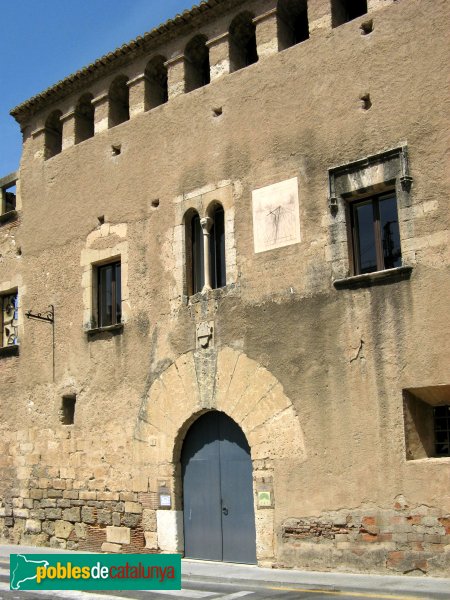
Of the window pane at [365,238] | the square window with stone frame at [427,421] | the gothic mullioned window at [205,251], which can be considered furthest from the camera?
the gothic mullioned window at [205,251]

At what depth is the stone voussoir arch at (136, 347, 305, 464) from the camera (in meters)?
10.1

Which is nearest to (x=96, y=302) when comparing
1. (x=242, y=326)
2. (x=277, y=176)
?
(x=242, y=326)

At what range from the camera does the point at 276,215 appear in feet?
35.0

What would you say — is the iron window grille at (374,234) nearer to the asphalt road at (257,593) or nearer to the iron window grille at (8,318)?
the asphalt road at (257,593)

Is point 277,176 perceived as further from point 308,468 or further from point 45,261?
point 45,261

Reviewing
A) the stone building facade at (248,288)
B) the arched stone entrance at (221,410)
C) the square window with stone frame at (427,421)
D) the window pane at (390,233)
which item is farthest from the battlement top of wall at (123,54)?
the square window with stone frame at (427,421)

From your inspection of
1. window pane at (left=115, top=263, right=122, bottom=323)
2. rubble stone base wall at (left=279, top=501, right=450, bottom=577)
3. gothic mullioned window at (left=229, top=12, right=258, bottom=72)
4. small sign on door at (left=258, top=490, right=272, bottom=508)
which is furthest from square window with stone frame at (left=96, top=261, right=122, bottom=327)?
rubble stone base wall at (left=279, top=501, right=450, bottom=577)

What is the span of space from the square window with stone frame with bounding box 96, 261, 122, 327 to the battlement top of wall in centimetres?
365

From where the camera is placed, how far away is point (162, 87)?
13.4m

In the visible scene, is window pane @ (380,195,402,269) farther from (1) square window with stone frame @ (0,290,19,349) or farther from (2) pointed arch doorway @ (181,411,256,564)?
(1) square window with stone frame @ (0,290,19,349)

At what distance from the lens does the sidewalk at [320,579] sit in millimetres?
7864

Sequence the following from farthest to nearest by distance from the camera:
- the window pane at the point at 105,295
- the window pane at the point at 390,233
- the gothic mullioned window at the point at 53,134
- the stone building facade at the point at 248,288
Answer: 1. the gothic mullioned window at the point at 53,134
2. the window pane at the point at 105,295
3. the window pane at the point at 390,233
4. the stone building facade at the point at 248,288

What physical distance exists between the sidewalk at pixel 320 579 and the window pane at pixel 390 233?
12.6 feet

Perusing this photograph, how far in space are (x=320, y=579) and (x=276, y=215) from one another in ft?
16.1
